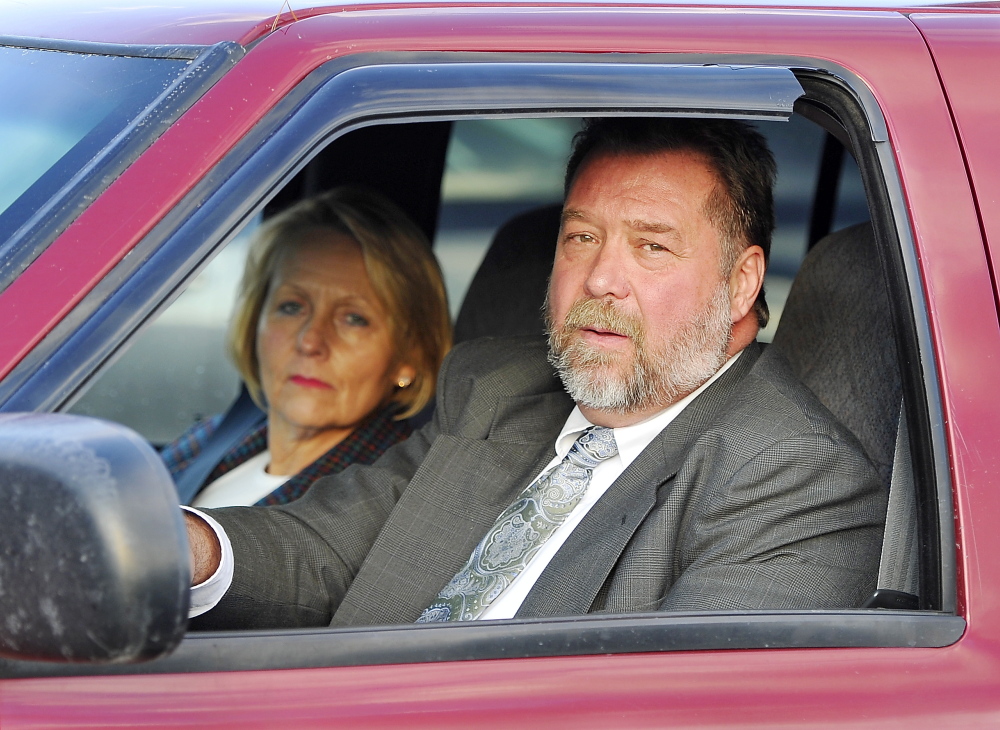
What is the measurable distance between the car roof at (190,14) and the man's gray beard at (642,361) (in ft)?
2.12

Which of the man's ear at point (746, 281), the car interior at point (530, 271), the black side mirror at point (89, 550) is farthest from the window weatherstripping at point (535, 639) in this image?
the man's ear at point (746, 281)

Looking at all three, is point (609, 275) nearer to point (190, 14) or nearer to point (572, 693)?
point (190, 14)

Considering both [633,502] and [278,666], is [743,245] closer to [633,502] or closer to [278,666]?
[633,502]

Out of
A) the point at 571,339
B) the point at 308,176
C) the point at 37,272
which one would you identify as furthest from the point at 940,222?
the point at 308,176

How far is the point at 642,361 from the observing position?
2.08 meters

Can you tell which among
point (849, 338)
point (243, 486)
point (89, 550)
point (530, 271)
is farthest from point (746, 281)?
point (89, 550)

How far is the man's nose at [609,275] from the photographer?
Result: 81.7 inches

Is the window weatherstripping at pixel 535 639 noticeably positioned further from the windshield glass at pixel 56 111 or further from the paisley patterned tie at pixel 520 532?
the paisley patterned tie at pixel 520 532

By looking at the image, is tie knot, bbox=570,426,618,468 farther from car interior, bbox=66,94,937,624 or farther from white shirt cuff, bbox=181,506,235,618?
white shirt cuff, bbox=181,506,235,618

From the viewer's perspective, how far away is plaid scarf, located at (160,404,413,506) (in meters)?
2.80

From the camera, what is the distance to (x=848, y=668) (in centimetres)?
128

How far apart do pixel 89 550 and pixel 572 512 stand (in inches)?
46.4

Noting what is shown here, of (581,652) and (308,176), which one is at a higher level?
(308,176)

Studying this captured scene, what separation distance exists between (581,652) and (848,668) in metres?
0.28
